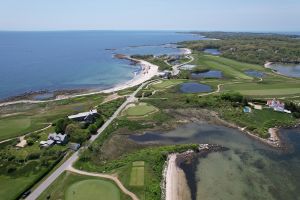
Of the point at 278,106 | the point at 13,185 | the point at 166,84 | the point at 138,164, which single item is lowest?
the point at 13,185

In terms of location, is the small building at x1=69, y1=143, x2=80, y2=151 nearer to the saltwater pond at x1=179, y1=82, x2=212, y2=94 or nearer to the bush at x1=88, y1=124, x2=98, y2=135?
the bush at x1=88, y1=124, x2=98, y2=135

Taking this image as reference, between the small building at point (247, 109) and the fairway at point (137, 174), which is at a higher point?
the small building at point (247, 109)

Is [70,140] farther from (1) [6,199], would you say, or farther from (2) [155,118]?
(2) [155,118]

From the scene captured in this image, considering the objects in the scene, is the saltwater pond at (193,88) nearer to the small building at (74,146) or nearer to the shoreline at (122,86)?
the shoreline at (122,86)

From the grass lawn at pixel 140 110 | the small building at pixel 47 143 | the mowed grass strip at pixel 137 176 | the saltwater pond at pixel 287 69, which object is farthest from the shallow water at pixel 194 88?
the saltwater pond at pixel 287 69

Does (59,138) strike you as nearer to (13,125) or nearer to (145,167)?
(13,125)

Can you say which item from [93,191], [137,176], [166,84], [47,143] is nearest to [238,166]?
[137,176]
